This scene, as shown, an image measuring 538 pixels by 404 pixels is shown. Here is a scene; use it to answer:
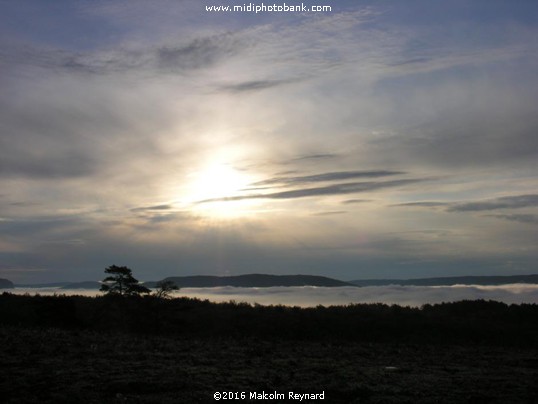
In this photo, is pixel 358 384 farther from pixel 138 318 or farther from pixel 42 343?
pixel 138 318

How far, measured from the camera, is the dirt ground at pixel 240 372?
1252 cm

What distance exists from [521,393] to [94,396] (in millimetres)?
9983

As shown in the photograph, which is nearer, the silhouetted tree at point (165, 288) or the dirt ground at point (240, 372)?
the dirt ground at point (240, 372)

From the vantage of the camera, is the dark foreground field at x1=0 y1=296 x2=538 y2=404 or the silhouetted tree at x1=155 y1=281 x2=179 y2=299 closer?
the dark foreground field at x1=0 y1=296 x2=538 y2=404

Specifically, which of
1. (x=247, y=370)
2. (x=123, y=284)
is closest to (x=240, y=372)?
(x=247, y=370)

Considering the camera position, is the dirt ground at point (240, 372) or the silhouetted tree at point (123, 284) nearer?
the dirt ground at point (240, 372)

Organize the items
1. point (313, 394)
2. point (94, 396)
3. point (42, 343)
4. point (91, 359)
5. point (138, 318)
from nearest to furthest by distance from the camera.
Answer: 1. point (94, 396)
2. point (313, 394)
3. point (91, 359)
4. point (42, 343)
5. point (138, 318)

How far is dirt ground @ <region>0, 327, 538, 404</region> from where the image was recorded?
1252 centimetres

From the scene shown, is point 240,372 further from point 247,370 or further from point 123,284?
point 123,284

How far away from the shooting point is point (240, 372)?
15211 mm

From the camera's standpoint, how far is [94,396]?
12047mm

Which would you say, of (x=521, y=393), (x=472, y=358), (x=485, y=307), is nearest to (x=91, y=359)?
(x=521, y=393)

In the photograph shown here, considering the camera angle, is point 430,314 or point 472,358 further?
point 430,314

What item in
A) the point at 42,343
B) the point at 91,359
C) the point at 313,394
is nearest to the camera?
the point at 313,394
